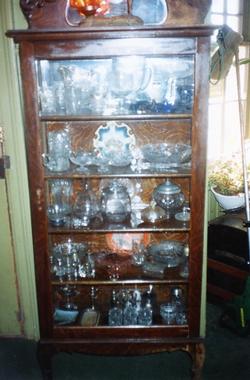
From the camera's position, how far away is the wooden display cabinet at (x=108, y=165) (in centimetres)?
171

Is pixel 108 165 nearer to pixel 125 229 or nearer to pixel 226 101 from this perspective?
pixel 125 229

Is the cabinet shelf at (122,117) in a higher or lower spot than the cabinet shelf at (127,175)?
higher

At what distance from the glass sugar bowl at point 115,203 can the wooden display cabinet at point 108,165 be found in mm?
28

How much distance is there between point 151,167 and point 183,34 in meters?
0.70

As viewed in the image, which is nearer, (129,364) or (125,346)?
(125,346)

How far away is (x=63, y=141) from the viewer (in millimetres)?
2160

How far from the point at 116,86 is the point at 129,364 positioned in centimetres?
175

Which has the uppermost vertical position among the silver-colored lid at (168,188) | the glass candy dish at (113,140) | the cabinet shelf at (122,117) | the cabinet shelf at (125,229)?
the cabinet shelf at (122,117)

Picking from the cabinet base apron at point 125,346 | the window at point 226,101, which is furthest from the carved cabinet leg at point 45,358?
the window at point 226,101

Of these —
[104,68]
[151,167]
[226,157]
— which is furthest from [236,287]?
[104,68]

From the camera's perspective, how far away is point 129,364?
2375 millimetres

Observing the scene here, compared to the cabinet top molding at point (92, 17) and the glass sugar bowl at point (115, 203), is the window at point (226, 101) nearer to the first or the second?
the glass sugar bowl at point (115, 203)

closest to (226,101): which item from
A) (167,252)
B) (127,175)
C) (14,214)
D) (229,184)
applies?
(229,184)

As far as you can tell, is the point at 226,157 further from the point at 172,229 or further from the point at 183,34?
the point at 183,34
